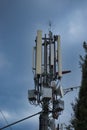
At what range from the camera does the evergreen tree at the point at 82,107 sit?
584 inches

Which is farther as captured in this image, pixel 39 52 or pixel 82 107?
pixel 39 52

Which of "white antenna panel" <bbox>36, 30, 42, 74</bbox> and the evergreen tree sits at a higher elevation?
"white antenna panel" <bbox>36, 30, 42, 74</bbox>

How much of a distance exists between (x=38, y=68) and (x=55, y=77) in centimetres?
134

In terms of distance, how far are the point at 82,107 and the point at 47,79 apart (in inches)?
291

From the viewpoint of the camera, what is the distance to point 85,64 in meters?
15.8

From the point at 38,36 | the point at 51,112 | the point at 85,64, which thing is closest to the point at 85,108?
the point at 85,64

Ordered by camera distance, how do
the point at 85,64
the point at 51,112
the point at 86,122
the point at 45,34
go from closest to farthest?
1. the point at 86,122
2. the point at 85,64
3. the point at 51,112
4. the point at 45,34

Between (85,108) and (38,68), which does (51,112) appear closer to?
(38,68)

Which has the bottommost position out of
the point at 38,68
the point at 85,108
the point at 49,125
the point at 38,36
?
→ the point at 49,125

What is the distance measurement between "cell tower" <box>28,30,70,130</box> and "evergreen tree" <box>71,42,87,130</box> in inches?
195

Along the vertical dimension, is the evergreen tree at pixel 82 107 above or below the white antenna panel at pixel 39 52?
below

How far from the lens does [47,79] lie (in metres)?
22.3

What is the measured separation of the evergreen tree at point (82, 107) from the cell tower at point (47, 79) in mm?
4941

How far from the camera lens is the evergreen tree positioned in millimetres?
14844
